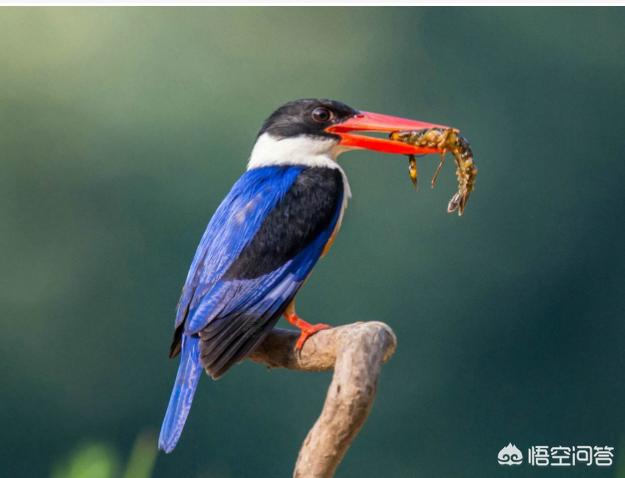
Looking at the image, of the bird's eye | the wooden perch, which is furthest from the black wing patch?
the wooden perch

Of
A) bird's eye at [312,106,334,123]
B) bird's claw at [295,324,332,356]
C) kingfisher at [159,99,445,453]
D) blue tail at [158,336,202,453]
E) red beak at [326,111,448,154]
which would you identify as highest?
bird's eye at [312,106,334,123]

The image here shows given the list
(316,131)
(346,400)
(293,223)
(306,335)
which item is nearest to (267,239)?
(293,223)

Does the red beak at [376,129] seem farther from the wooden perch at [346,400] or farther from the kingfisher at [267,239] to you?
the wooden perch at [346,400]

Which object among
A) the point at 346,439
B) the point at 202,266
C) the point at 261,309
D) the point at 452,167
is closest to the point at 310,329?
the point at 261,309

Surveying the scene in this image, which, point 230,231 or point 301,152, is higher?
point 301,152

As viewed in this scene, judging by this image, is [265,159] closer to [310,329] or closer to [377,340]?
[310,329]

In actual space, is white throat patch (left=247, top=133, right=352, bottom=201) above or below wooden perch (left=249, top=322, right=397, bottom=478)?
above

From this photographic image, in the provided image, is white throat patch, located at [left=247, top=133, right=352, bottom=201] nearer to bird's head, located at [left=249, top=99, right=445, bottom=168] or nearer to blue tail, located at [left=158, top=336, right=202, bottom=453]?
bird's head, located at [left=249, top=99, right=445, bottom=168]

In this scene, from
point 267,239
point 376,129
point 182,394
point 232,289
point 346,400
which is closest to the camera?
point 346,400

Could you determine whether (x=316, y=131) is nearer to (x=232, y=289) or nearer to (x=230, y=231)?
(x=230, y=231)
